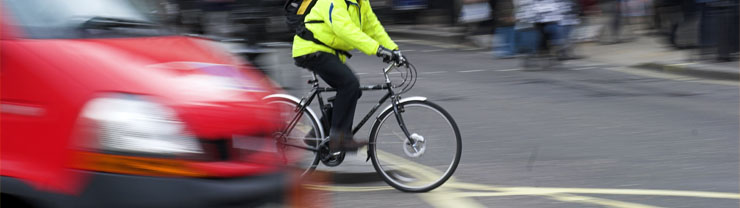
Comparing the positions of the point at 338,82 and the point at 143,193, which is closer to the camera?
the point at 143,193

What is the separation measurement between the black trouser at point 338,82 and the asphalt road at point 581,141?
441 mm

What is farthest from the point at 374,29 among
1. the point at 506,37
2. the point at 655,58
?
the point at 506,37

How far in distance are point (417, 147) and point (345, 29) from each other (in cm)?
94

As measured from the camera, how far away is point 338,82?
6.30 metres

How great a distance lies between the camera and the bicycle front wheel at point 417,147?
637cm

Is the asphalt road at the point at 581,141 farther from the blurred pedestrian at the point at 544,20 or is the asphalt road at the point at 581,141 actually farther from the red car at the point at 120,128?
the red car at the point at 120,128

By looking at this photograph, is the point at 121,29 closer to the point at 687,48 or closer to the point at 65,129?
the point at 65,129

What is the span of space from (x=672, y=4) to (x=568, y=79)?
171 inches

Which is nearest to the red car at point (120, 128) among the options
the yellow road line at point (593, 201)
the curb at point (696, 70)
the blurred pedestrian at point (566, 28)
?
the yellow road line at point (593, 201)

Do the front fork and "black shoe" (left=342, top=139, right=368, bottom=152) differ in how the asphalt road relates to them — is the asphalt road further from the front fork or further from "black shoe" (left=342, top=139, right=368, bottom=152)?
the front fork

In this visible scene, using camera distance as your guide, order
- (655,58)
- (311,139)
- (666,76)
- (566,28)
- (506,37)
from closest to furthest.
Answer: (311,139) < (666,76) < (566,28) < (655,58) < (506,37)

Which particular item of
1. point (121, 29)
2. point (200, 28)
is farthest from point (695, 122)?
point (121, 29)

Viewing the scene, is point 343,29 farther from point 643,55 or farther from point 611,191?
point 643,55

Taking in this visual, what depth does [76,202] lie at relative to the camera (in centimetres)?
329
